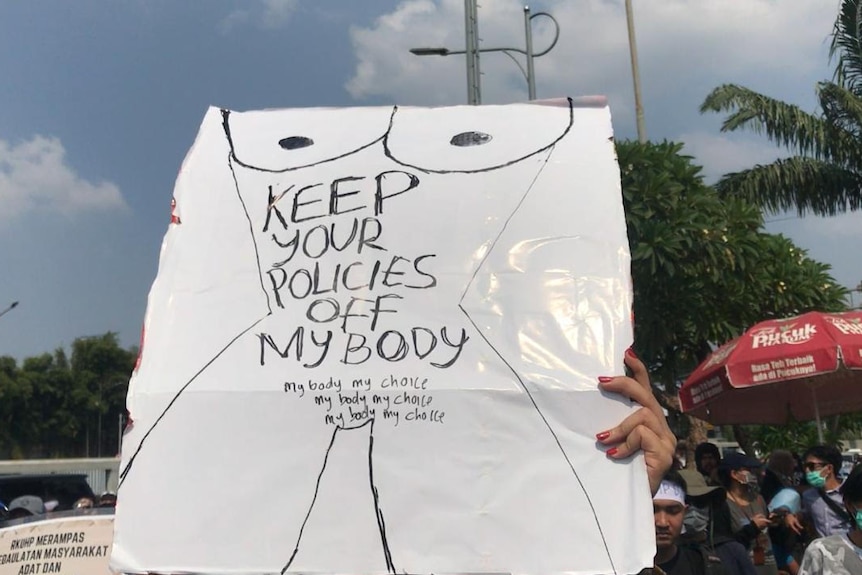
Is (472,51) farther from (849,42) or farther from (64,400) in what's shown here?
(64,400)

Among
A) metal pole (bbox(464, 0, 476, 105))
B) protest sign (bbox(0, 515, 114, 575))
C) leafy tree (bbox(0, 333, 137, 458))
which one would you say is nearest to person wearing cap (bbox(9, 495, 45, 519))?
protest sign (bbox(0, 515, 114, 575))

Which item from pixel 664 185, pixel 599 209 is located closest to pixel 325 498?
pixel 599 209

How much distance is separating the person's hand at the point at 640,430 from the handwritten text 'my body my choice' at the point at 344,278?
0.39 m

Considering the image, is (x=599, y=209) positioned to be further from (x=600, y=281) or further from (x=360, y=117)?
(x=360, y=117)

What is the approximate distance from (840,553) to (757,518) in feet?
6.73

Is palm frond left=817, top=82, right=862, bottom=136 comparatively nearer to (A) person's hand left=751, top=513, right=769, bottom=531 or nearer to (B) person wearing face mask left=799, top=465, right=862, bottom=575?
(A) person's hand left=751, top=513, right=769, bottom=531

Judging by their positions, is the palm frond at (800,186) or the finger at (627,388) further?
the palm frond at (800,186)

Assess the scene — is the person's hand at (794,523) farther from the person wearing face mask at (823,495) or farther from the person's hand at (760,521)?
the person's hand at (760,521)

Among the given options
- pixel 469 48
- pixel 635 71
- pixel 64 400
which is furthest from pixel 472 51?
pixel 64 400

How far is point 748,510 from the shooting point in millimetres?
4938

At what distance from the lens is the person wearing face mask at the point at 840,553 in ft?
8.93

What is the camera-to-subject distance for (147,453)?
2059 mm

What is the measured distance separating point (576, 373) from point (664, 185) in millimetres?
4774

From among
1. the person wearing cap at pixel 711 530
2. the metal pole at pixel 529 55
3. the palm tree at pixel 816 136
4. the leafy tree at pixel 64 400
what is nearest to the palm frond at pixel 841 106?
the palm tree at pixel 816 136
